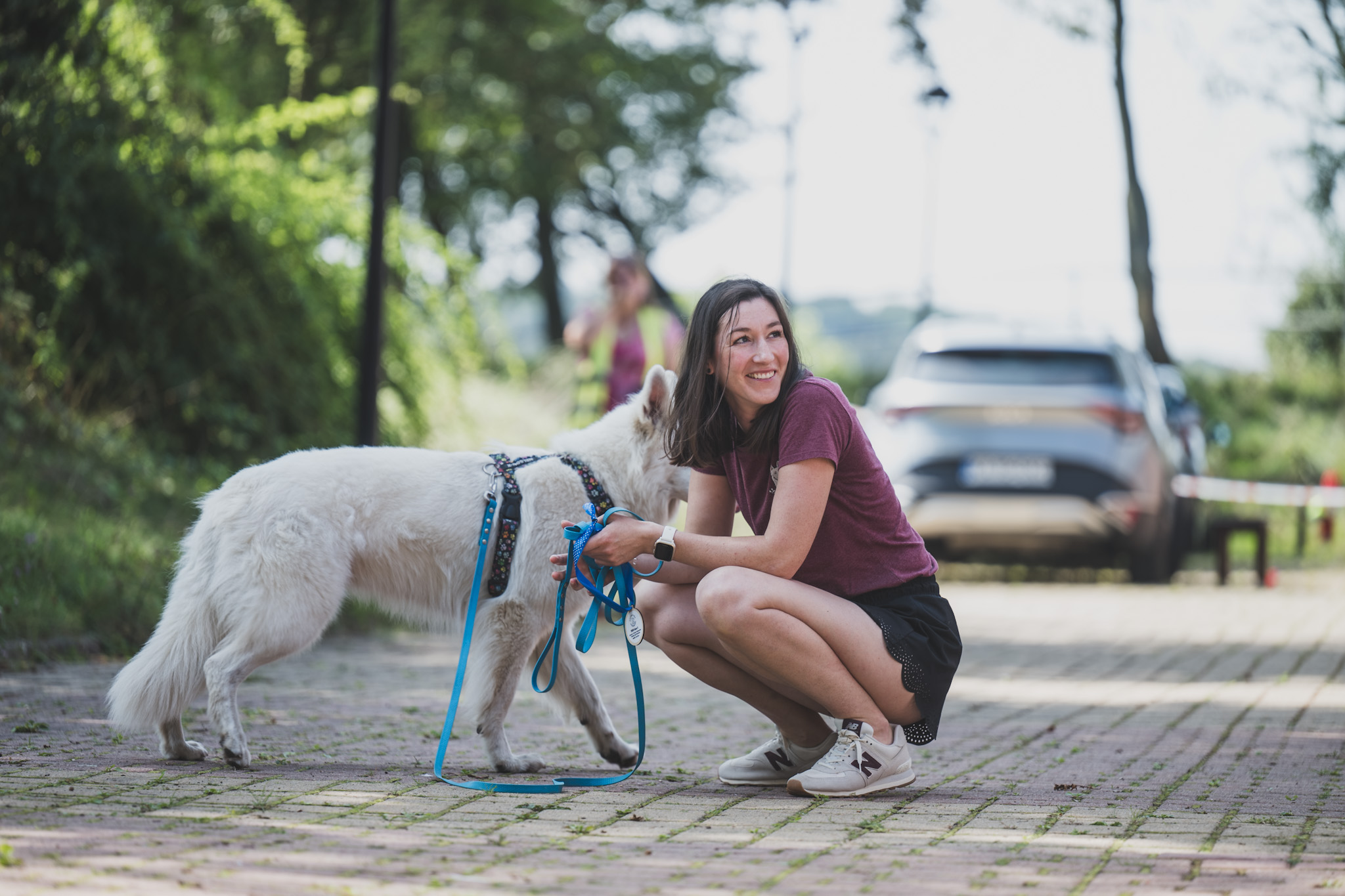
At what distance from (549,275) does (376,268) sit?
2441 cm

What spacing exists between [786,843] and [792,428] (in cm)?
→ 127

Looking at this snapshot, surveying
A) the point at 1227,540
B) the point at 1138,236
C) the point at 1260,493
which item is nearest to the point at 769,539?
the point at 1227,540

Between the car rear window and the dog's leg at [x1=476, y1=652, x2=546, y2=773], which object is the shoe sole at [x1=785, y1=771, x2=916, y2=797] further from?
the car rear window

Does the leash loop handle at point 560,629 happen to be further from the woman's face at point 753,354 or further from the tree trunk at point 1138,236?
the tree trunk at point 1138,236

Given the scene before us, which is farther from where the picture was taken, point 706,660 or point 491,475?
point 491,475

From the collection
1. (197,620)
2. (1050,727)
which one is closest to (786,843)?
(197,620)

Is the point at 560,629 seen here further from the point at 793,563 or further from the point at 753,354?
the point at 753,354

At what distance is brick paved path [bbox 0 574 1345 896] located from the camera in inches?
126

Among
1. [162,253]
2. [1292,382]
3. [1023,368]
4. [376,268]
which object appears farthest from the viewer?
[1292,382]

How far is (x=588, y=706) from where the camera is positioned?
4.85 meters

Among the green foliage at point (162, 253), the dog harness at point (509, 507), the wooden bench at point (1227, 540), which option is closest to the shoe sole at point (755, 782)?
the dog harness at point (509, 507)

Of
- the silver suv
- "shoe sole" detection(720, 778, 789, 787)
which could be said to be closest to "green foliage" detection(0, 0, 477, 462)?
the silver suv

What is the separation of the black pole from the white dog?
4.74 meters

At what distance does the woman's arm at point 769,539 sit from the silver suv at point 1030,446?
302 inches
